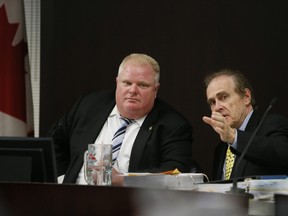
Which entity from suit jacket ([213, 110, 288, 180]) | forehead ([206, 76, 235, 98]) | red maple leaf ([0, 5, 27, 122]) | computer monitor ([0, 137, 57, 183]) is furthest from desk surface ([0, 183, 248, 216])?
red maple leaf ([0, 5, 27, 122])

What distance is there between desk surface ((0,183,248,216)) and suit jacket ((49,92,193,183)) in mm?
1686

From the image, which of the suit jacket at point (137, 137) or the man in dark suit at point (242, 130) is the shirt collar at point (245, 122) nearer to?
the man in dark suit at point (242, 130)

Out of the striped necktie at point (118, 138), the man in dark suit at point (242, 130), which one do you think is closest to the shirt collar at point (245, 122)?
the man in dark suit at point (242, 130)

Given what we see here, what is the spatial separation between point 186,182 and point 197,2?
2.42 m

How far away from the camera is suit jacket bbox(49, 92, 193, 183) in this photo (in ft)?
12.0

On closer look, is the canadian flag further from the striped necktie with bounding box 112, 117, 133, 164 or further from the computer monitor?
the computer monitor

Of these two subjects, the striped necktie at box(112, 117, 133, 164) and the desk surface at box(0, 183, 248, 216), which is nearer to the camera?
the desk surface at box(0, 183, 248, 216)

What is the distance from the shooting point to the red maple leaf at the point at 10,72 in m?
4.47

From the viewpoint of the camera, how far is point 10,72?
14.7 feet

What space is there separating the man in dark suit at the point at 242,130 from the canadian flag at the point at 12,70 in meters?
1.45

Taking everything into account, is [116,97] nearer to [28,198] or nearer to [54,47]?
[54,47]

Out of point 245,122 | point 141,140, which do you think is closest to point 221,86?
point 245,122

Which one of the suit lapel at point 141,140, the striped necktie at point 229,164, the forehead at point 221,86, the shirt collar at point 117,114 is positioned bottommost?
the striped necktie at point 229,164

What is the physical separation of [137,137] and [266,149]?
84cm
